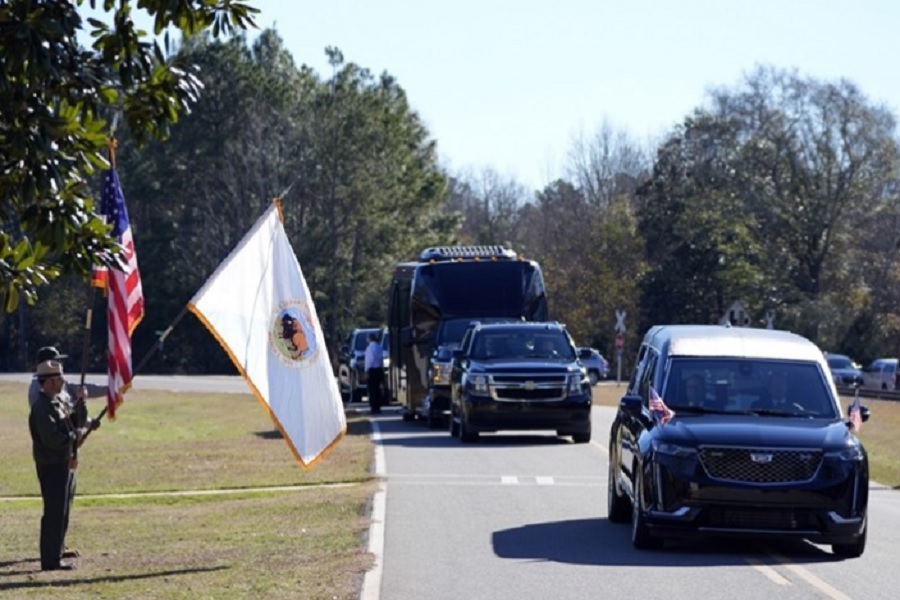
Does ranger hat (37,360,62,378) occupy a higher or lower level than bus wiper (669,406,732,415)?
higher

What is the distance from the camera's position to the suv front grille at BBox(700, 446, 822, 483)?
14469mm

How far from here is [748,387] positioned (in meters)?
15.7

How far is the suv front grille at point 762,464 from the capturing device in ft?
47.5

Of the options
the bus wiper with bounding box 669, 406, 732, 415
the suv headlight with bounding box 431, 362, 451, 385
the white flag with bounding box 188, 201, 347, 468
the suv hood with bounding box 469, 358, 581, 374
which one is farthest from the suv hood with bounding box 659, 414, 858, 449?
the suv headlight with bounding box 431, 362, 451, 385

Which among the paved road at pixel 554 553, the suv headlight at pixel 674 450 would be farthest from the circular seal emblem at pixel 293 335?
the suv headlight at pixel 674 450

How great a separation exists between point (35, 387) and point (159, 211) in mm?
67214

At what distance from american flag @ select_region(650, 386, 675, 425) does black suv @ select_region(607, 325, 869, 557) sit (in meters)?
0.01

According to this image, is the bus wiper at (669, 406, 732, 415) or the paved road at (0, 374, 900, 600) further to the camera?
the bus wiper at (669, 406, 732, 415)

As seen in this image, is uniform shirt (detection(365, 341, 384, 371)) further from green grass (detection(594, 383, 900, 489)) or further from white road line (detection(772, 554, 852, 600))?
white road line (detection(772, 554, 852, 600))

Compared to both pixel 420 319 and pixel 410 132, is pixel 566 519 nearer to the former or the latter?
pixel 420 319

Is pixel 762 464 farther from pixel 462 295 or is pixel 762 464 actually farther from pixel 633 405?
pixel 462 295

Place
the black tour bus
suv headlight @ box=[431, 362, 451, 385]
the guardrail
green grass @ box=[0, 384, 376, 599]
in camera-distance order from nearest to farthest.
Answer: green grass @ box=[0, 384, 376, 599] → suv headlight @ box=[431, 362, 451, 385] → the black tour bus → the guardrail

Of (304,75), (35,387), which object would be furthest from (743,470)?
(304,75)

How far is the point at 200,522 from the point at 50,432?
4421 millimetres
